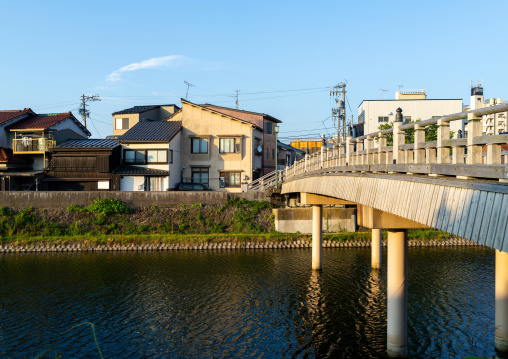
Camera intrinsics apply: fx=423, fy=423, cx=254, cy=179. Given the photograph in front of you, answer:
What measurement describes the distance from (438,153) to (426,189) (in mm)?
968

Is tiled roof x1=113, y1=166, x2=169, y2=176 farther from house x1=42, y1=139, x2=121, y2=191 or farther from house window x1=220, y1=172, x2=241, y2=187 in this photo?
house window x1=220, y1=172, x2=241, y2=187

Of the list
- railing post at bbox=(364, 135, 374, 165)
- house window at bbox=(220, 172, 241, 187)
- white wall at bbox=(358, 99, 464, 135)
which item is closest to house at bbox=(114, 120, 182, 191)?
house window at bbox=(220, 172, 241, 187)

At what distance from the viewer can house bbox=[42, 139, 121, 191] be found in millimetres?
46531

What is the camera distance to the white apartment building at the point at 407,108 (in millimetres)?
63616

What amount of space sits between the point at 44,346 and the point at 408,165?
1548 centimetres

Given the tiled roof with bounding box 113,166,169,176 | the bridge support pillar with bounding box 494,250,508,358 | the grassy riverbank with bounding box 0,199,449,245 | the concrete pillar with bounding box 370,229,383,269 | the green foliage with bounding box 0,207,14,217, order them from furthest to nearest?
the tiled roof with bounding box 113,166,169,176 < the green foliage with bounding box 0,207,14,217 < the grassy riverbank with bounding box 0,199,449,245 < the concrete pillar with bounding box 370,229,383,269 < the bridge support pillar with bounding box 494,250,508,358

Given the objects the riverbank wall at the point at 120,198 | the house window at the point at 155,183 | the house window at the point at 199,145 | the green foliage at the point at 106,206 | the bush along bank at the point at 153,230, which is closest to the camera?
the bush along bank at the point at 153,230

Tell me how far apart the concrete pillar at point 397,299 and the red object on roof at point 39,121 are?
48.1 m

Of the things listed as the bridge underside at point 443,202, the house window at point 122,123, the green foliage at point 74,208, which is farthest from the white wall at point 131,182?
the bridge underside at point 443,202

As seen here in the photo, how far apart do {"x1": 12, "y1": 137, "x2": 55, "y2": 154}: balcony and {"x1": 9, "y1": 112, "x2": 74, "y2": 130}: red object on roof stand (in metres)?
1.61

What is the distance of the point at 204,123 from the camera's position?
169 feet

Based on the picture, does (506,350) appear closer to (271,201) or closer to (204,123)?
(271,201)

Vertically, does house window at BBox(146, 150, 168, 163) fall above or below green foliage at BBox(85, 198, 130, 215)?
above

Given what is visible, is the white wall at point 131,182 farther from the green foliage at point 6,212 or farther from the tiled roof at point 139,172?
the green foliage at point 6,212
